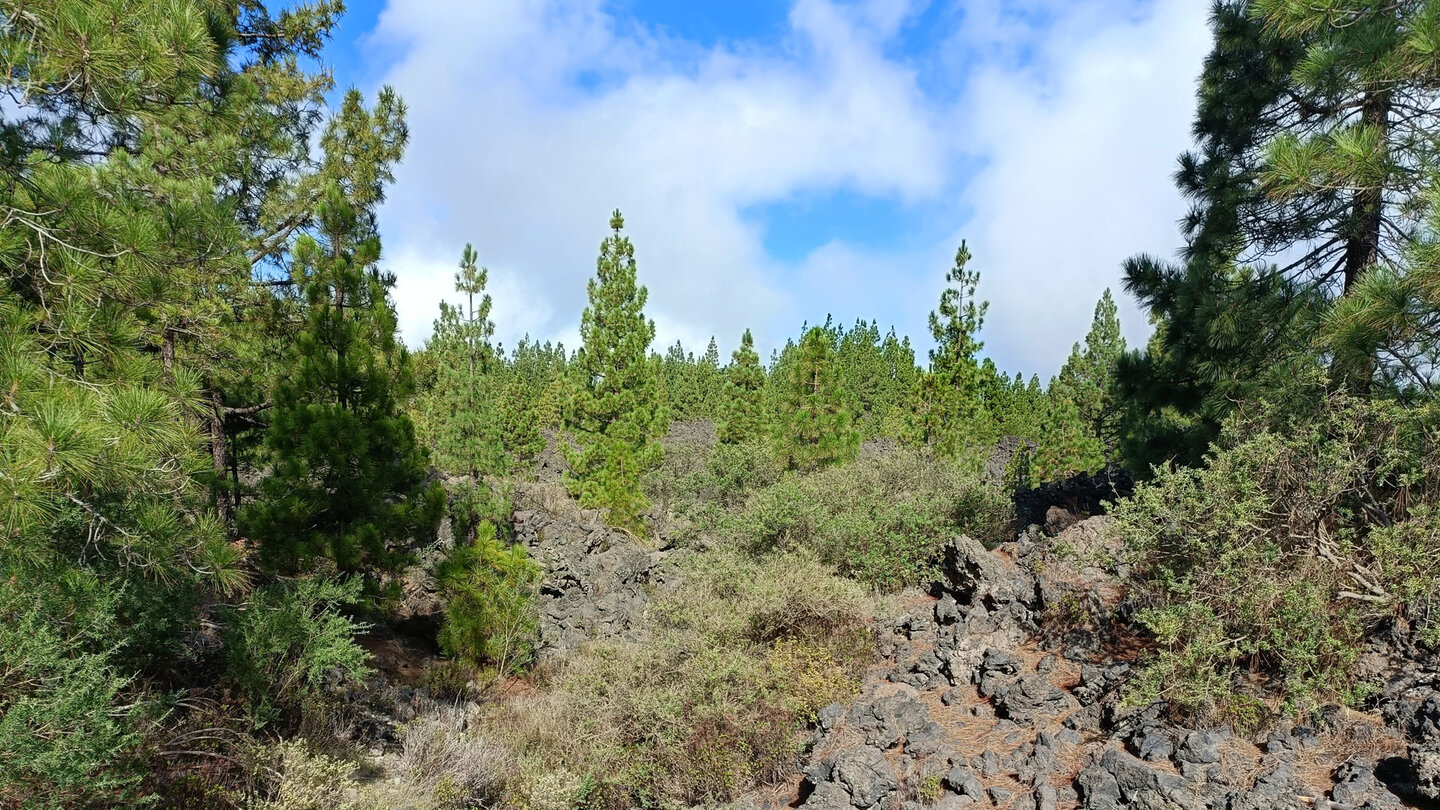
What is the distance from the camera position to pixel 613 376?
1966 cm

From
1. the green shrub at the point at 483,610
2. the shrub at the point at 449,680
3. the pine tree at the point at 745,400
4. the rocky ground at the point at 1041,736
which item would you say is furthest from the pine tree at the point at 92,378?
the pine tree at the point at 745,400

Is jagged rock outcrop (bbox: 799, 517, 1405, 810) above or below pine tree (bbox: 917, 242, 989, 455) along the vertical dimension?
below

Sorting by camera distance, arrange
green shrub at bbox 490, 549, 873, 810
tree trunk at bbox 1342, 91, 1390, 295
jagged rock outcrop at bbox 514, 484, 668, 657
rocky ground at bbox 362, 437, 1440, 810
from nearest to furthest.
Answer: rocky ground at bbox 362, 437, 1440, 810, green shrub at bbox 490, 549, 873, 810, tree trunk at bbox 1342, 91, 1390, 295, jagged rock outcrop at bbox 514, 484, 668, 657

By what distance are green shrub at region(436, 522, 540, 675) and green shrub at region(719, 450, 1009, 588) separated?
3.82 meters

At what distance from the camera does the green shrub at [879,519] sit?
10.1m

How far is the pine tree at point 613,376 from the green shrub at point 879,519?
23.7ft

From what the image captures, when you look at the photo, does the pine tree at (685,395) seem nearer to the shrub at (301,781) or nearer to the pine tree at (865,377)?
the pine tree at (865,377)

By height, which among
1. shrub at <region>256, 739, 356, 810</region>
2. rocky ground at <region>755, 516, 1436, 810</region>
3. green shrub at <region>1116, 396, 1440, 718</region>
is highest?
green shrub at <region>1116, 396, 1440, 718</region>

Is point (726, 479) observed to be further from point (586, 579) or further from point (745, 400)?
point (745, 400)

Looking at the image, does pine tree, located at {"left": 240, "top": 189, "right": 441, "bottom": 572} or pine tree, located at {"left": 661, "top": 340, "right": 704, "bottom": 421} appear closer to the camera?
pine tree, located at {"left": 240, "top": 189, "right": 441, "bottom": 572}

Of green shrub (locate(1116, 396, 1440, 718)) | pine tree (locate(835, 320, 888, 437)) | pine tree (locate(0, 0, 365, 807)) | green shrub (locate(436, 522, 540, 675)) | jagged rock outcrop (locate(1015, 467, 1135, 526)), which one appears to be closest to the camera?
pine tree (locate(0, 0, 365, 807))

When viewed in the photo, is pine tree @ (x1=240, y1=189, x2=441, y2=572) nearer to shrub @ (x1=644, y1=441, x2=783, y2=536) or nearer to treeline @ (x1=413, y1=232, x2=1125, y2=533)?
treeline @ (x1=413, y1=232, x2=1125, y2=533)

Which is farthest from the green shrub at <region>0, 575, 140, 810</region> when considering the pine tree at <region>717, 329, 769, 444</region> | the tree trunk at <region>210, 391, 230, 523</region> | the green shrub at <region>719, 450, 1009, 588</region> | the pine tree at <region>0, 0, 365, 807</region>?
the pine tree at <region>717, 329, 769, 444</region>

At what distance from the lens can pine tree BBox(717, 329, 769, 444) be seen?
96.3 ft
